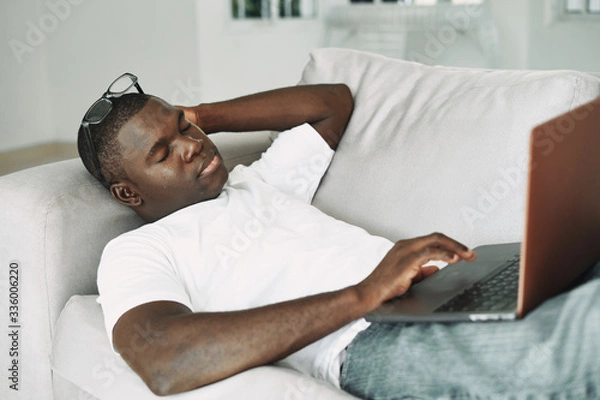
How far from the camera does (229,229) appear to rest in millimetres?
1480

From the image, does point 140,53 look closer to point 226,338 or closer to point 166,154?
point 166,154

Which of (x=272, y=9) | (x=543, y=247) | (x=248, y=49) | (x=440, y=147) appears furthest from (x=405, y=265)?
(x=272, y=9)

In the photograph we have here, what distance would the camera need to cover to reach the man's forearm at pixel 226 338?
1100mm

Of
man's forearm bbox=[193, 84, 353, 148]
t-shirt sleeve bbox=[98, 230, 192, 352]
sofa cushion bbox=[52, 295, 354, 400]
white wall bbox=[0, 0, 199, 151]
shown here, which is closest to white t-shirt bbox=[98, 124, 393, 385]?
t-shirt sleeve bbox=[98, 230, 192, 352]

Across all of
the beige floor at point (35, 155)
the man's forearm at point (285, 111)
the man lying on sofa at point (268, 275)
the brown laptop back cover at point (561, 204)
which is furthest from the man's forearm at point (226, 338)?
the beige floor at point (35, 155)

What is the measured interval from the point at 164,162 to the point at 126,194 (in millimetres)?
112

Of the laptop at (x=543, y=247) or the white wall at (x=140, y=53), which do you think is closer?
the laptop at (x=543, y=247)

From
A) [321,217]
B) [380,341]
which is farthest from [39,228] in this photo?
[380,341]

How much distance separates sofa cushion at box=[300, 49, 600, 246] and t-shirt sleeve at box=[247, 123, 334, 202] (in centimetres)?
3

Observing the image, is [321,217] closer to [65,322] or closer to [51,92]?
[65,322]

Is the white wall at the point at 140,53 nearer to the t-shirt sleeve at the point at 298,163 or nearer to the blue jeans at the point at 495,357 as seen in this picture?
the t-shirt sleeve at the point at 298,163

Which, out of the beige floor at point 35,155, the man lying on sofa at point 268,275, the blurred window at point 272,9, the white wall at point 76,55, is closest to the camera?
the man lying on sofa at point 268,275

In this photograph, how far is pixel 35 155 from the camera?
5.25 m

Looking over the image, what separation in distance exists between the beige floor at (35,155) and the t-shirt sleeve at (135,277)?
3.78m
